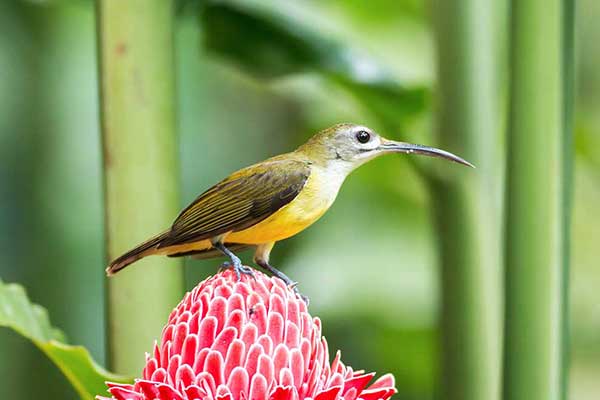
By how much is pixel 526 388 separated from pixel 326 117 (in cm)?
111

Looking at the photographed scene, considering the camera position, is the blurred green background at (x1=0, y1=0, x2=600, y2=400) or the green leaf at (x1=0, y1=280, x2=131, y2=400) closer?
the green leaf at (x1=0, y1=280, x2=131, y2=400)

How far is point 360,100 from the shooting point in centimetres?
118

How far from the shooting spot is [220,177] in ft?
5.72

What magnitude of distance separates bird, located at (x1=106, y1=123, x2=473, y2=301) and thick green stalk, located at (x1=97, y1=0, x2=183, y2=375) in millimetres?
175

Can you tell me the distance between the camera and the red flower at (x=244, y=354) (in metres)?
0.53

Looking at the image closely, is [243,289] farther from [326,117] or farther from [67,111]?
[326,117]

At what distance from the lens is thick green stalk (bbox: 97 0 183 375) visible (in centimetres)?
82

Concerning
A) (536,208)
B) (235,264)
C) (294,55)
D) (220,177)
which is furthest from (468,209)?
(220,177)

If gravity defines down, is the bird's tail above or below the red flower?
above

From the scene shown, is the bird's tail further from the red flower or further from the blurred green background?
the blurred green background

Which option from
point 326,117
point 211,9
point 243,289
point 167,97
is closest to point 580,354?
point 326,117

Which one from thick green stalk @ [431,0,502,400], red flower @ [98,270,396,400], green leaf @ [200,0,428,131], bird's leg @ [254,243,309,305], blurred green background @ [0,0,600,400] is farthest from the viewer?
blurred green background @ [0,0,600,400]

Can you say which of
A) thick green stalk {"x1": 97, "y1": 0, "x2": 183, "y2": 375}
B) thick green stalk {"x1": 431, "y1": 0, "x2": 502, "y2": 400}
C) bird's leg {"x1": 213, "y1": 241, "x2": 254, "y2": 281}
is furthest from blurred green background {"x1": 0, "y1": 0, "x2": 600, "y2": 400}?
bird's leg {"x1": 213, "y1": 241, "x2": 254, "y2": 281}

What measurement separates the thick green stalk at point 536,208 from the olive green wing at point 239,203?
0.26 metres
